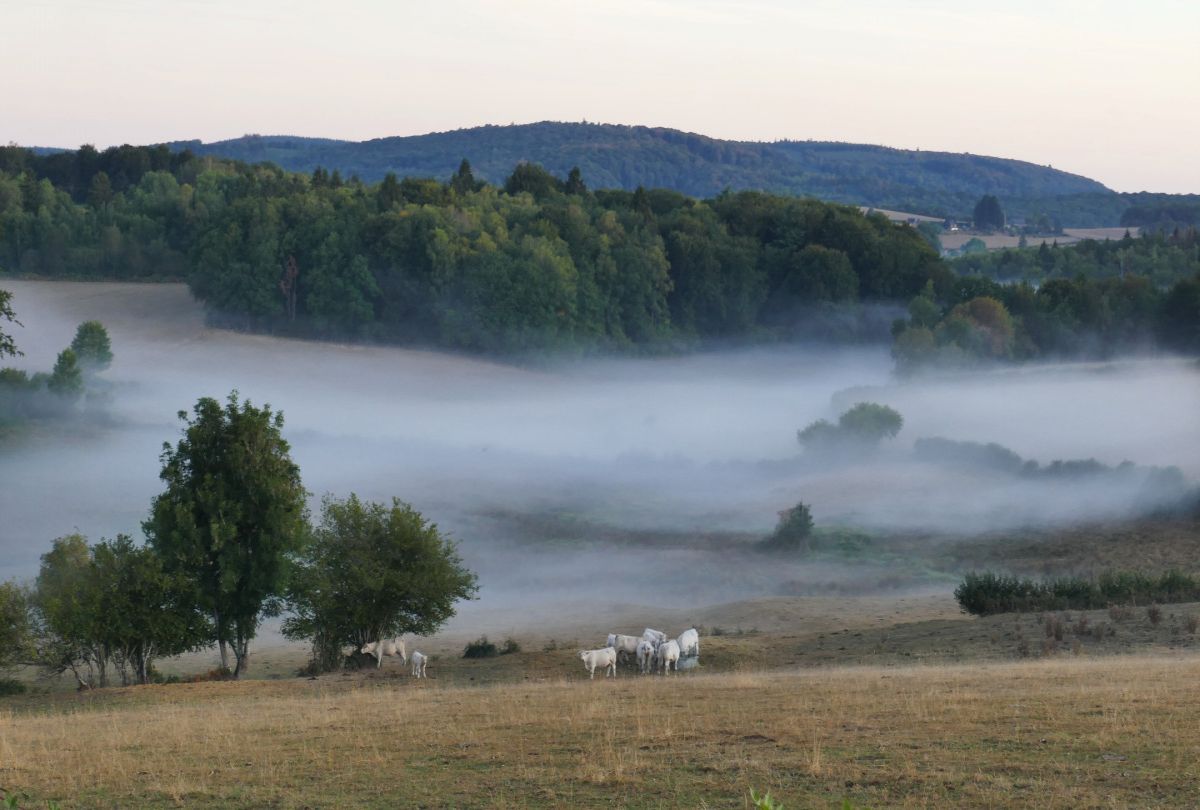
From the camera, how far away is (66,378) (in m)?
89.7

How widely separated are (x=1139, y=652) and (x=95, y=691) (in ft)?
71.5

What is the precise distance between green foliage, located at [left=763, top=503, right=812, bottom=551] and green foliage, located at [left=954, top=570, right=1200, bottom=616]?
20.4 metres

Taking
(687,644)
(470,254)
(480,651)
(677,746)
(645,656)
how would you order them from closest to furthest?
(677,746), (645,656), (687,644), (480,651), (470,254)

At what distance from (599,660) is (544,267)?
101 m

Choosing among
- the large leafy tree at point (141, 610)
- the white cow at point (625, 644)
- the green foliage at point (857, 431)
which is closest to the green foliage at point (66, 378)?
the green foliage at point (857, 431)

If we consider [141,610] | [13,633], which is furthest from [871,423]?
[13,633]

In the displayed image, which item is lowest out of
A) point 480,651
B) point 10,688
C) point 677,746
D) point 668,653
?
point 10,688

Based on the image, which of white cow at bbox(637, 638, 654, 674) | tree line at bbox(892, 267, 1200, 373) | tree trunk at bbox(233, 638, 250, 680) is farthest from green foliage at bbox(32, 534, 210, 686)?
tree line at bbox(892, 267, 1200, 373)

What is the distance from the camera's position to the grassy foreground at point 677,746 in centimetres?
1598

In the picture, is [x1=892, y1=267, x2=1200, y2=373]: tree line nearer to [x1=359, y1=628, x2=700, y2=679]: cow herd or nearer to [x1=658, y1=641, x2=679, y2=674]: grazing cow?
[x1=359, y1=628, x2=700, y2=679]: cow herd

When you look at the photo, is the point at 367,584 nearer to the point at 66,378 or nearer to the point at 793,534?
the point at 793,534

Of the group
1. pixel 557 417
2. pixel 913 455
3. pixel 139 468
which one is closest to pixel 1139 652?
pixel 913 455

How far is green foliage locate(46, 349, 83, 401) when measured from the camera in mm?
89688

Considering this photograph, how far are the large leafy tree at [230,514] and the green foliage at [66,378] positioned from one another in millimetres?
58296
